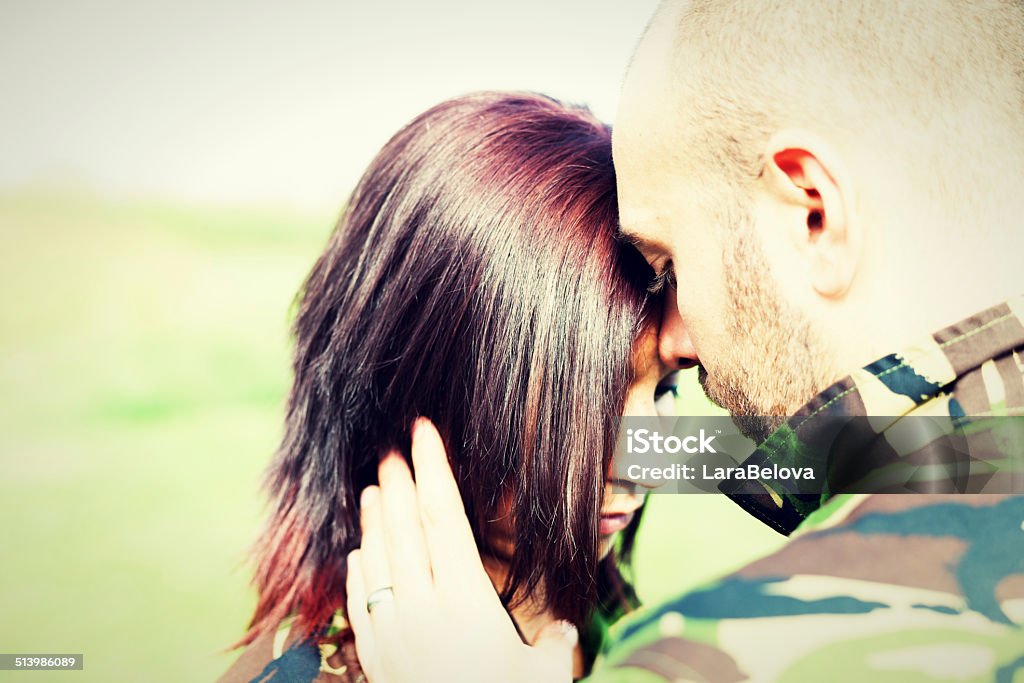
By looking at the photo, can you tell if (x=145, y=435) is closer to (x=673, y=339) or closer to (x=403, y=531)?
(x=403, y=531)

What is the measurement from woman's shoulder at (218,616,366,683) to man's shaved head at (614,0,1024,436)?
775 mm

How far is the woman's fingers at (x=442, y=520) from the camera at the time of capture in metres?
1.21

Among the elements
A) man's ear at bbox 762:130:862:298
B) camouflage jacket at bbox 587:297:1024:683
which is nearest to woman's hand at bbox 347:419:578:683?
camouflage jacket at bbox 587:297:1024:683

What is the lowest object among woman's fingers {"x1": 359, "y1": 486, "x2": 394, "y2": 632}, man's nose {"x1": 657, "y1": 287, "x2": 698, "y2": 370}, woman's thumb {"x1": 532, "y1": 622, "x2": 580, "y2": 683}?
woman's thumb {"x1": 532, "y1": 622, "x2": 580, "y2": 683}

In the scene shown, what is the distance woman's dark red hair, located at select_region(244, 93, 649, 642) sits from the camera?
4.06ft

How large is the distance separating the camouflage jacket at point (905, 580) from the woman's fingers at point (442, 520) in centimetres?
43

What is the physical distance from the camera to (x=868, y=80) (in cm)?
102

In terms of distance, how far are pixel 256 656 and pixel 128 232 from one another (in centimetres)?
359

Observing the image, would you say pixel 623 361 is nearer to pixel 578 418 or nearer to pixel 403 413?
pixel 578 418

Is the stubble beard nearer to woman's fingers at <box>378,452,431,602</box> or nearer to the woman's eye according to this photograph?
the woman's eye

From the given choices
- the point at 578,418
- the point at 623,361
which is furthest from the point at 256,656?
the point at 623,361

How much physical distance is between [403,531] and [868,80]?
3.33 ft

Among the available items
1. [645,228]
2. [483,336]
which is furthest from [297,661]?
[645,228]

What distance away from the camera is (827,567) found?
0.75m
